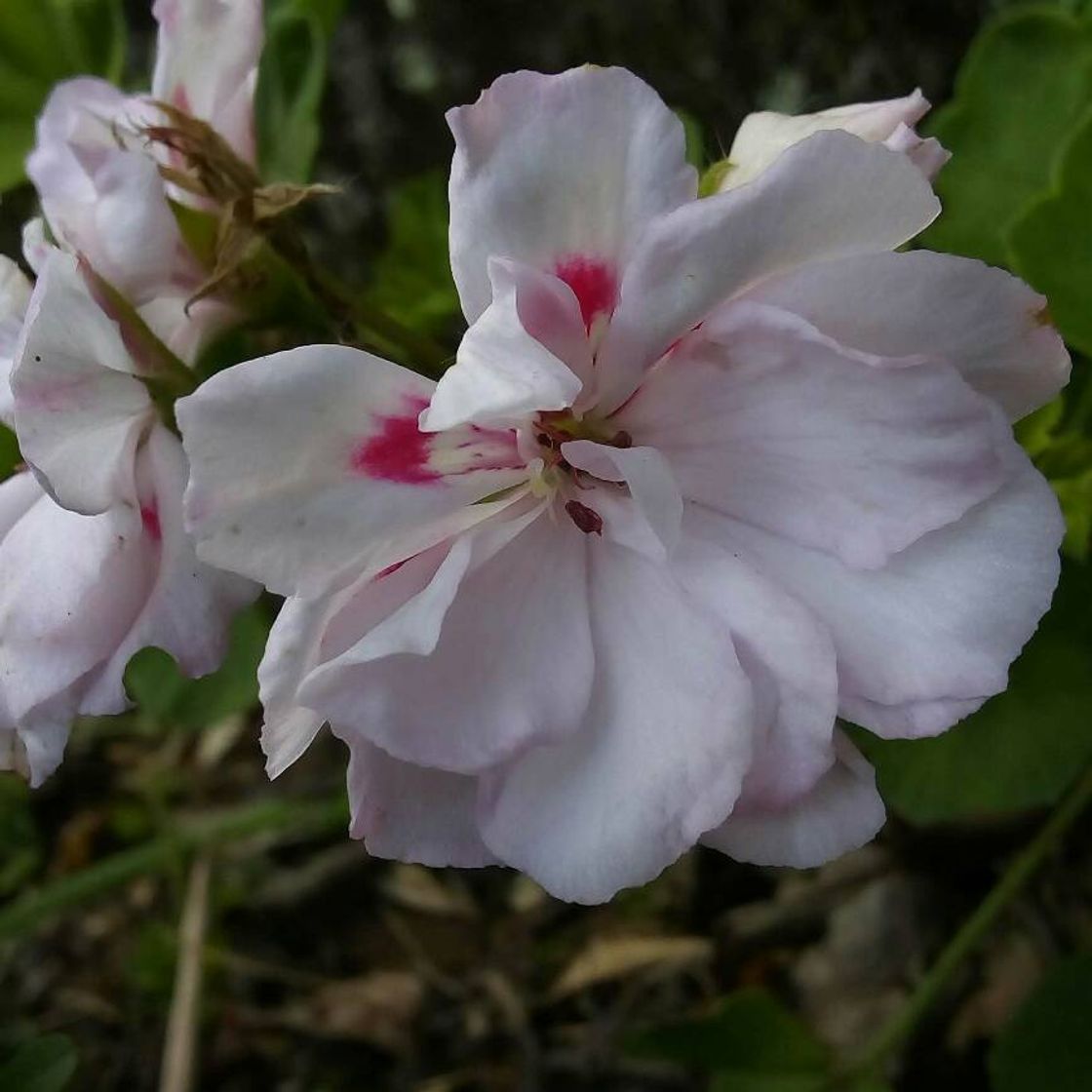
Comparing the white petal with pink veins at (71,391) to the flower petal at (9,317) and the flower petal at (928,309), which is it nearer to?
the flower petal at (9,317)

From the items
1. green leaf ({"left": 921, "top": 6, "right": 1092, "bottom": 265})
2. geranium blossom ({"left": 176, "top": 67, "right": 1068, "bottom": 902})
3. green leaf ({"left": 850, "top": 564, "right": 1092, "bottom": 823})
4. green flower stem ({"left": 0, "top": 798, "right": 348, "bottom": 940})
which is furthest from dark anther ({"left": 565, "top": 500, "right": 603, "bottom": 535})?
green flower stem ({"left": 0, "top": 798, "right": 348, "bottom": 940})

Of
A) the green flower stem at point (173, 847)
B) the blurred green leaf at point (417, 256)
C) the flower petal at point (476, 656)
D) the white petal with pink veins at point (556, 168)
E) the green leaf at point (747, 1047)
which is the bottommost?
the green flower stem at point (173, 847)

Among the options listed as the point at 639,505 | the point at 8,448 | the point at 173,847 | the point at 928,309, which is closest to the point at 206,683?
the point at 173,847

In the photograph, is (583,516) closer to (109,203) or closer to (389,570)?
(389,570)

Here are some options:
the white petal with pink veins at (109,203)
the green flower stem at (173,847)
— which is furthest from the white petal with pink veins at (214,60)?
the green flower stem at (173,847)

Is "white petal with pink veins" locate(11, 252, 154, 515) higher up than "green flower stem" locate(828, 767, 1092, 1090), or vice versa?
"white petal with pink veins" locate(11, 252, 154, 515)

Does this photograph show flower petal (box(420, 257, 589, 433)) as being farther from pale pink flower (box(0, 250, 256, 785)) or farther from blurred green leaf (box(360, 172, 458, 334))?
blurred green leaf (box(360, 172, 458, 334))
